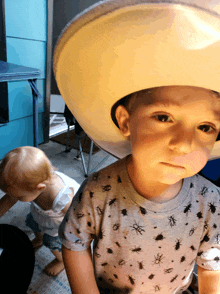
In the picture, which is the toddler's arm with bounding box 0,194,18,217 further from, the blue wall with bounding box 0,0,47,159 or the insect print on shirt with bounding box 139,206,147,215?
the blue wall with bounding box 0,0,47,159

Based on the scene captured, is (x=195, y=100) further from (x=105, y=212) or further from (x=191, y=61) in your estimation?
(x=105, y=212)

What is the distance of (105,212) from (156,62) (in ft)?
1.27

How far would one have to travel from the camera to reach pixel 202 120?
0.44 m

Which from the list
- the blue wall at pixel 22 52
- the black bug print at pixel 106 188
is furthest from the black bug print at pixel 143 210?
the blue wall at pixel 22 52

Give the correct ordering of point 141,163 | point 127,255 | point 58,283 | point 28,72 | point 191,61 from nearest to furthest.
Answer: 1. point 191,61
2. point 141,163
3. point 127,255
4. point 58,283
5. point 28,72

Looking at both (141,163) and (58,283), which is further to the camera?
(58,283)

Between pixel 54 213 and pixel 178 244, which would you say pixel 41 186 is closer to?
pixel 54 213

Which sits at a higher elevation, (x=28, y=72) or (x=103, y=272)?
(x=28, y=72)

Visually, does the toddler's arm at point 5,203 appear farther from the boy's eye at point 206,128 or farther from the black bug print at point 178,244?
the boy's eye at point 206,128

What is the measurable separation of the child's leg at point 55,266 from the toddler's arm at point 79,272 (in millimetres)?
857

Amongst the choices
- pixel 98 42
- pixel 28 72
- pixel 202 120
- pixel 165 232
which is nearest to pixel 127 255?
pixel 165 232

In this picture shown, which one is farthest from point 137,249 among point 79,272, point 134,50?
point 134,50

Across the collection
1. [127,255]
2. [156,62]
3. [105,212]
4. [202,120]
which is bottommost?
[127,255]

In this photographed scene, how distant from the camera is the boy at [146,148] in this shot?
0.33 m
